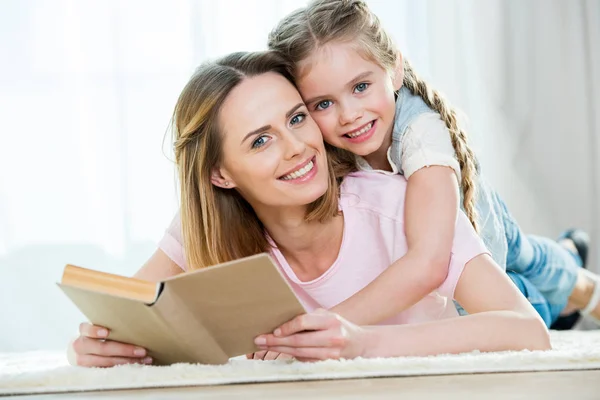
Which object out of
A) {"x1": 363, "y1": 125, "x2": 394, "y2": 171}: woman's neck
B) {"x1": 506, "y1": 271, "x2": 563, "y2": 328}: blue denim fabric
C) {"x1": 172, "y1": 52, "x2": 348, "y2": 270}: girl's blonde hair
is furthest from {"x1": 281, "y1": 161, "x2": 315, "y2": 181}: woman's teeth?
{"x1": 506, "y1": 271, "x2": 563, "y2": 328}: blue denim fabric

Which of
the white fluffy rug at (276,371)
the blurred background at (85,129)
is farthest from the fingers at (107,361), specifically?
the blurred background at (85,129)

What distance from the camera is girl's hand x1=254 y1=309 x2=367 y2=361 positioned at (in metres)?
1.18

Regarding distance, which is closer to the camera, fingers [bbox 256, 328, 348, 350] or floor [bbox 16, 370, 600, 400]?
floor [bbox 16, 370, 600, 400]

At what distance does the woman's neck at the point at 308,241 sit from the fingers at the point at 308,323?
56 centimetres

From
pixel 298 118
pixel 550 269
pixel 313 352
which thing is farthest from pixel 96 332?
pixel 550 269

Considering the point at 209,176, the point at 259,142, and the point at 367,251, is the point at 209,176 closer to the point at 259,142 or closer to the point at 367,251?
the point at 259,142

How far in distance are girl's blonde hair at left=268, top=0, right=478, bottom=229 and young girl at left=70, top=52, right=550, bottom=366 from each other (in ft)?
0.28

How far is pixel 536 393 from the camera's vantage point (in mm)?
988

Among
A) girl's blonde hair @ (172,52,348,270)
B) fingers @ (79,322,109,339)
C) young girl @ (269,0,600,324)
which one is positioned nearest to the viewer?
fingers @ (79,322,109,339)

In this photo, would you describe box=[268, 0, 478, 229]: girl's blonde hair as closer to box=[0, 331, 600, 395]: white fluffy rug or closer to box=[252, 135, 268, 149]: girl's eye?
box=[252, 135, 268, 149]: girl's eye

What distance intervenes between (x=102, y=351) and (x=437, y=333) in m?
0.58

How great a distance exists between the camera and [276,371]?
3.81 feet

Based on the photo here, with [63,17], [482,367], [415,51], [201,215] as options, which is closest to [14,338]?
[63,17]

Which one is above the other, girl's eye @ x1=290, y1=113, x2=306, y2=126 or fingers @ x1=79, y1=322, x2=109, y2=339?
girl's eye @ x1=290, y1=113, x2=306, y2=126
